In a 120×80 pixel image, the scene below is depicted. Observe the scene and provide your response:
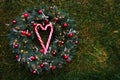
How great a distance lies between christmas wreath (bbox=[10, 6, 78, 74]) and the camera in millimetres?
6801

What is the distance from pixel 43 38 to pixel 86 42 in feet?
3.05

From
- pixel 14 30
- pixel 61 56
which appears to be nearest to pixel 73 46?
pixel 61 56

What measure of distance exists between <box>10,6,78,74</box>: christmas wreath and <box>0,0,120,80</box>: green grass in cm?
25

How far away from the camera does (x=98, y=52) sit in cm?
732

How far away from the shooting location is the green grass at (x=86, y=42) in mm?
7012

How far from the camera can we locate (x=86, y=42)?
7387 millimetres

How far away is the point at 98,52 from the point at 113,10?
3.52 feet

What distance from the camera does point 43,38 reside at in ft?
23.9

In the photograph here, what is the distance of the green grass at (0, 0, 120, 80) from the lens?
276 inches

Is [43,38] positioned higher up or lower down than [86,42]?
higher up

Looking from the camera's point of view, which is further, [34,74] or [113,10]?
[113,10]

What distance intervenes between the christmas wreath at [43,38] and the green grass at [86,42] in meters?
0.25

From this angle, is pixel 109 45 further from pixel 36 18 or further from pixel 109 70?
pixel 36 18

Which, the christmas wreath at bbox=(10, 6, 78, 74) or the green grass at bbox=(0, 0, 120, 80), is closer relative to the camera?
the christmas wreath at bbox=(10, 6, 78, 74)
